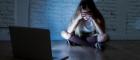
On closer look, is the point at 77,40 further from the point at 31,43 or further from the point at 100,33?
the point at 31,43

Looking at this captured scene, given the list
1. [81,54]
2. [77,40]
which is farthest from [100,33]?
[81,54]

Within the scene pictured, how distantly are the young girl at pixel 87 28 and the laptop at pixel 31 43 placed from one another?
4.08 feet

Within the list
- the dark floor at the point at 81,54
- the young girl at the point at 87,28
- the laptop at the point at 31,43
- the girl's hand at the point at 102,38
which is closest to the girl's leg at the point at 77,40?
the young girl at the point at 87,28

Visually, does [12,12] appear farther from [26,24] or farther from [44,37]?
[44,37]

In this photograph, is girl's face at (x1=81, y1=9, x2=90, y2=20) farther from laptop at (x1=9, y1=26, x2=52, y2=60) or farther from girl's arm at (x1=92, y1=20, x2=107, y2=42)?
laptop at (x1=9, y1=26, x2=52, y2=60)

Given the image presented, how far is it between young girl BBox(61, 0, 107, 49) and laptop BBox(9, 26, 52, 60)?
4.08 ft

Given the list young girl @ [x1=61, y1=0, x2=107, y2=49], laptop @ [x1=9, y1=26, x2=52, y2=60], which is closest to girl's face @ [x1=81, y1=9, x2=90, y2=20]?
young girl @ [x1=61, y1=0, x2=107, y2=49]

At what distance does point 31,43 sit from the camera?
1.40m

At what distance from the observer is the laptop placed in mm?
1360

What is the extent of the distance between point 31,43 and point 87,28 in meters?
1.48

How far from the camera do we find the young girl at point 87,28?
2704mm

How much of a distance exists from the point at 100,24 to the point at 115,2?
855 millimetres

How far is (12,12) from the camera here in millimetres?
3209

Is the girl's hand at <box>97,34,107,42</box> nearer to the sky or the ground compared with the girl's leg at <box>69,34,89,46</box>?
nearer to the sky
